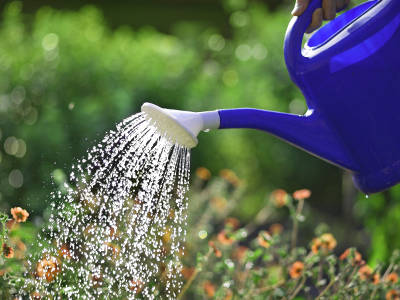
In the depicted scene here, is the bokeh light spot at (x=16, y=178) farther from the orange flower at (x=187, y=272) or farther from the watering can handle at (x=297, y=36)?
the watering can handle at (x=297, y=36)

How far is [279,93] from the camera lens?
203 inches

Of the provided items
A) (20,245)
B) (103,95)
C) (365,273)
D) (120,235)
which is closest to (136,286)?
(120,235)

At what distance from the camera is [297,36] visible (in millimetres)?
1619

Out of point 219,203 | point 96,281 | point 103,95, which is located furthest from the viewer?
point 103,95

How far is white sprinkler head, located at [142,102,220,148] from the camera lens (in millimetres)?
1507

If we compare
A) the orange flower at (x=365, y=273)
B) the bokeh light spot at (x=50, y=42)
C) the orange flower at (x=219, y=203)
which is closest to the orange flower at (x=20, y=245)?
the orange flower at (x=365, y=273)

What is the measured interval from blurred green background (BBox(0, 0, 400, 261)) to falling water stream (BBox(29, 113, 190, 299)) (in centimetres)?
51

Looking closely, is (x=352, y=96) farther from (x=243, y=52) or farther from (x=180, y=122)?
(x=243, y=52)

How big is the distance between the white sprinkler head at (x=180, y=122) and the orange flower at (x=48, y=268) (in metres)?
0.49

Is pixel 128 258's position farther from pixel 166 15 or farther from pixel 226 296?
pixel 166 15

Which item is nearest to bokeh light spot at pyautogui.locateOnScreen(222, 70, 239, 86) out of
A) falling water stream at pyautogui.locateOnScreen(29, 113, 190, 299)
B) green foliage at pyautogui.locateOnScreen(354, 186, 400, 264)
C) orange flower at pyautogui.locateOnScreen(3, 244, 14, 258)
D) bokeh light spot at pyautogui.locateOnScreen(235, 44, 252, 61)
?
bokeh light spot at pyautogui.locateOnScreen(235, 44, 252, 61)

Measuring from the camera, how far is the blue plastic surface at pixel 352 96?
1.62m

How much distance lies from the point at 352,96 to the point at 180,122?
0.44 meters

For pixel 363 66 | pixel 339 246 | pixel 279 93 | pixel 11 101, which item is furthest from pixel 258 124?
pixel 279 93
